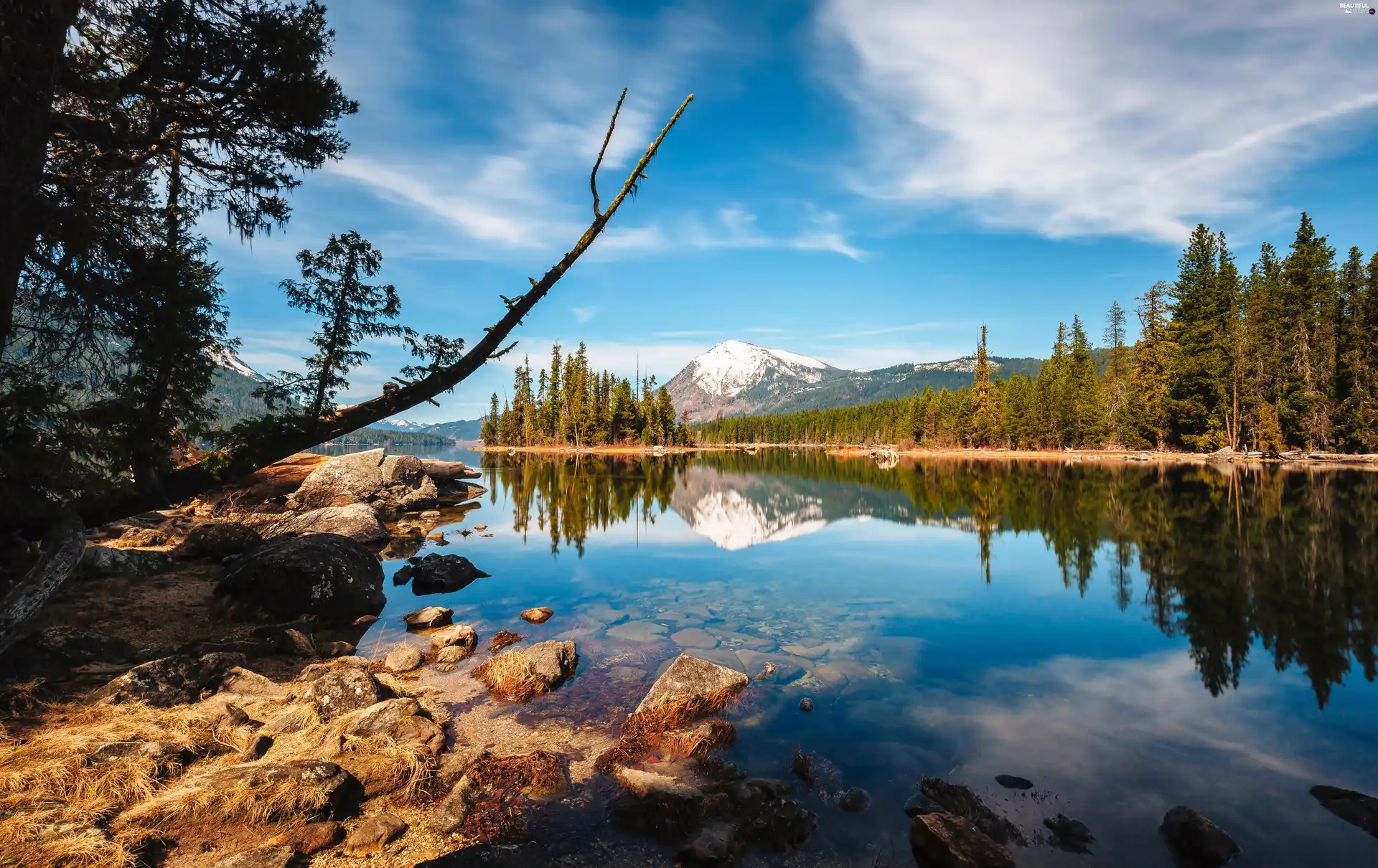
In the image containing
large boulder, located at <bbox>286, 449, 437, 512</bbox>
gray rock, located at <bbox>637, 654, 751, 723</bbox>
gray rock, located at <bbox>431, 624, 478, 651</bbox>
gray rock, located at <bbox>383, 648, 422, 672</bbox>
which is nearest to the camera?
gray rock, located at <bbox>637, 654, 751, 723</bbox>

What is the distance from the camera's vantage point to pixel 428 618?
13.5m

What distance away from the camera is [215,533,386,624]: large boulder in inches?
511

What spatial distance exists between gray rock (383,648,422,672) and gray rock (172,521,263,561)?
972cm

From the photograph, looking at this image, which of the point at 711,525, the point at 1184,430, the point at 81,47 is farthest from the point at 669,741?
the point at 1184,430

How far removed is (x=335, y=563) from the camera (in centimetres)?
1392

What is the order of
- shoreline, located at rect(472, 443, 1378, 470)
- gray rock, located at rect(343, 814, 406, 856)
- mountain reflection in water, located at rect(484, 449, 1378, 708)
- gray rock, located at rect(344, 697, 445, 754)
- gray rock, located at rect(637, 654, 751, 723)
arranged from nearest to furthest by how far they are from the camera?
gray rock, located at rect(343, 814, 406, 856) → gray rock, located at rect(344, 697, 445, 754) → gray rock, located at rect(637, 654, 751, 723) → mountain reflection in water, located at rect(484, 449, 1378, 708) → shoreline, located at rect(472, 443, 1378, 470)

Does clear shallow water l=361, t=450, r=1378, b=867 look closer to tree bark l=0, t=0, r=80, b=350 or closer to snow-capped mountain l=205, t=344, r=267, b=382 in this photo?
snow-capped mountain l=205, t=344, r=267, b=382

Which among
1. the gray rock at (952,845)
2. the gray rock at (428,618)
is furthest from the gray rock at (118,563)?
the gray rock at (952,845)

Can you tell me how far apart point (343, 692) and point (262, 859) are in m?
3.71

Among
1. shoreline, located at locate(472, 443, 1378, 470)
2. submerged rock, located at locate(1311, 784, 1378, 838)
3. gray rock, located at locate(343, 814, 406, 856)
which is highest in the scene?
shoreline, located at locate(472, 443, 1378, 470)

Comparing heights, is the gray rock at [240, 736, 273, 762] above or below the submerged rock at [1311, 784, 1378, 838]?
above

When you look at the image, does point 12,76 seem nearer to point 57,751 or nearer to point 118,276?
point 118,276

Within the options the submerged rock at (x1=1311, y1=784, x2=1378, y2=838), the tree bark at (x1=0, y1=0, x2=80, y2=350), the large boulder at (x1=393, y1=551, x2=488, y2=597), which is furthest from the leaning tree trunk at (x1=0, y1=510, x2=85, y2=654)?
the submerged rock at (x1=1311, y1=784, x2=1378, y2=838)

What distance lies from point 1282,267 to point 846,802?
3589 inches
